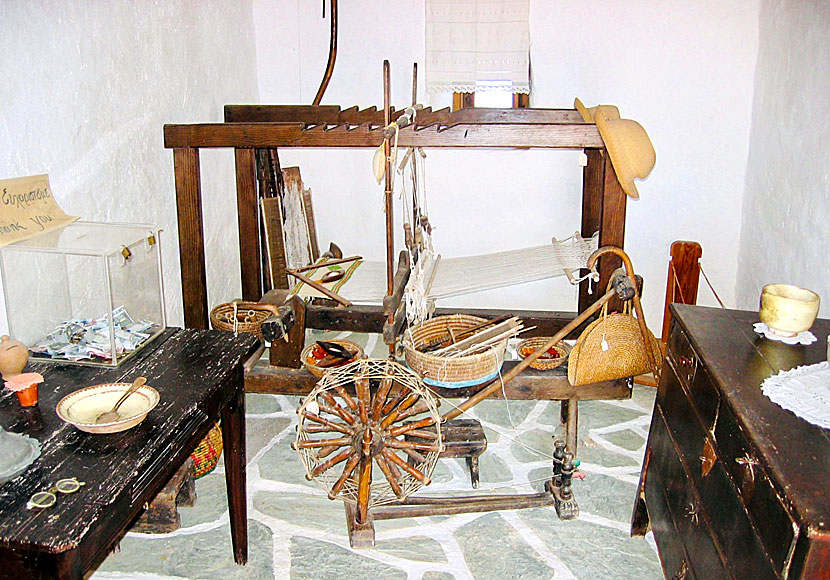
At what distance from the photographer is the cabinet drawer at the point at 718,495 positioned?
5.44 ft

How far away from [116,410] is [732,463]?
1661mm

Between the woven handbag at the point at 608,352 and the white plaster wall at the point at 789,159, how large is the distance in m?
0.82

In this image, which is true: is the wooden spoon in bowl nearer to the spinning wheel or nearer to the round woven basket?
the spinning wheel

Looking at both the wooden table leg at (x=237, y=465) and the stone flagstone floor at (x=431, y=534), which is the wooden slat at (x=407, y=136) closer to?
the wooden table leg at (x=237, y=465)

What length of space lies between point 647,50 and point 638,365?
8.32 ft

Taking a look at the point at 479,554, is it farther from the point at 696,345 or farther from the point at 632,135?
the point at 632,135

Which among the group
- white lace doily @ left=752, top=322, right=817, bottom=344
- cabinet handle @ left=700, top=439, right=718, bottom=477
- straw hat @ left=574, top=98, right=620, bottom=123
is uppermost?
straw hat @ left=574, top=98, right=620, bottom=123

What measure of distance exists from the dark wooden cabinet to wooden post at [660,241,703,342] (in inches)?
88.2

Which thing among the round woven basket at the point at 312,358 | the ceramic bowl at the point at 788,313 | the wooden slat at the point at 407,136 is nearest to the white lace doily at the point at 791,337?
the ceramic bowl at the point at 788,313

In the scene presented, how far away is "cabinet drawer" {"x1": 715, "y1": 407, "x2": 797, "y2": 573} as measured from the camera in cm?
151

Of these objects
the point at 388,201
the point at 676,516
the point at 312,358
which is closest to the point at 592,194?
the point at 388,201

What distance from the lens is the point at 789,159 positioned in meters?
3.93

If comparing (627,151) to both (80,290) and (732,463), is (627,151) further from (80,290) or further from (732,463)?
(80,290)

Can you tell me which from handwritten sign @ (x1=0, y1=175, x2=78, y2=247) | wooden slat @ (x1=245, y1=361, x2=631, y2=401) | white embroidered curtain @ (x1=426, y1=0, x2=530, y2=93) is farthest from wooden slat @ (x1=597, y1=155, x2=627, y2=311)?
handwritten sign @ (x1=0, y1=175, x2=78, y2=247)
